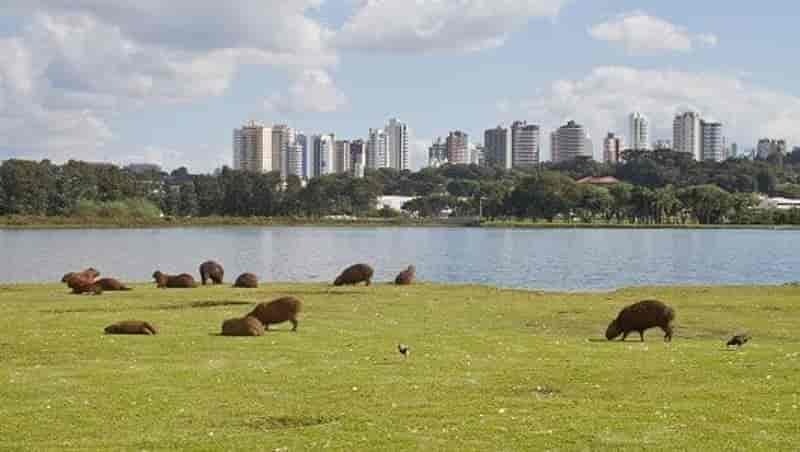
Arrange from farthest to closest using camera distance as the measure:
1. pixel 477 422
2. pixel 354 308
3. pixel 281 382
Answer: pixel 354 308 < pixel 281 382 < pixel 477 422

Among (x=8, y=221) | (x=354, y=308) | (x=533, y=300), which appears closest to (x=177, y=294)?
(x=354, y=308)

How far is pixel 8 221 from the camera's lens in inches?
6403

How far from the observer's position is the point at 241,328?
24.6 m

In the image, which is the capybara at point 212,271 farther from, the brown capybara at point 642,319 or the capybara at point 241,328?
the brown capybara at point 642,319

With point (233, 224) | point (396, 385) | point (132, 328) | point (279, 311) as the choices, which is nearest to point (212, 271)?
point (279, 311)

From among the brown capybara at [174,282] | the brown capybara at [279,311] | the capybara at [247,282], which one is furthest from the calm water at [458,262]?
the brown capybara at [279,311]

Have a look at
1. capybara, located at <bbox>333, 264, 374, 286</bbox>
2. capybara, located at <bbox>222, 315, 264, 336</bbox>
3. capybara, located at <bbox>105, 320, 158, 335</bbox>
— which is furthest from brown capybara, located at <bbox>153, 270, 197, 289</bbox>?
capybara, located at <bbox>222, 315, 264, 336</bbox>

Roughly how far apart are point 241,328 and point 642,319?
29.8ft

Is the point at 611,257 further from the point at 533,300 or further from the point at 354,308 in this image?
the point at 354,308

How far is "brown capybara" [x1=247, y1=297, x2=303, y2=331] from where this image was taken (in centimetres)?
2583

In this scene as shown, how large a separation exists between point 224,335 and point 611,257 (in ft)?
206

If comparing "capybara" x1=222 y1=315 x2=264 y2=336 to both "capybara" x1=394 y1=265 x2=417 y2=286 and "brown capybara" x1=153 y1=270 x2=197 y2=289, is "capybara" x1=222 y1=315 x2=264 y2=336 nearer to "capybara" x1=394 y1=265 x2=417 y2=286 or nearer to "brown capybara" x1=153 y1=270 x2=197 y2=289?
"brown capybara" x1=153 y1=270 x2=197 y2=289

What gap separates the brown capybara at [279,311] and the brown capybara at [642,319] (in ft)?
24.0

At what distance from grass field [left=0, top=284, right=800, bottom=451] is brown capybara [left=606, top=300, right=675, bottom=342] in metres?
0.82
